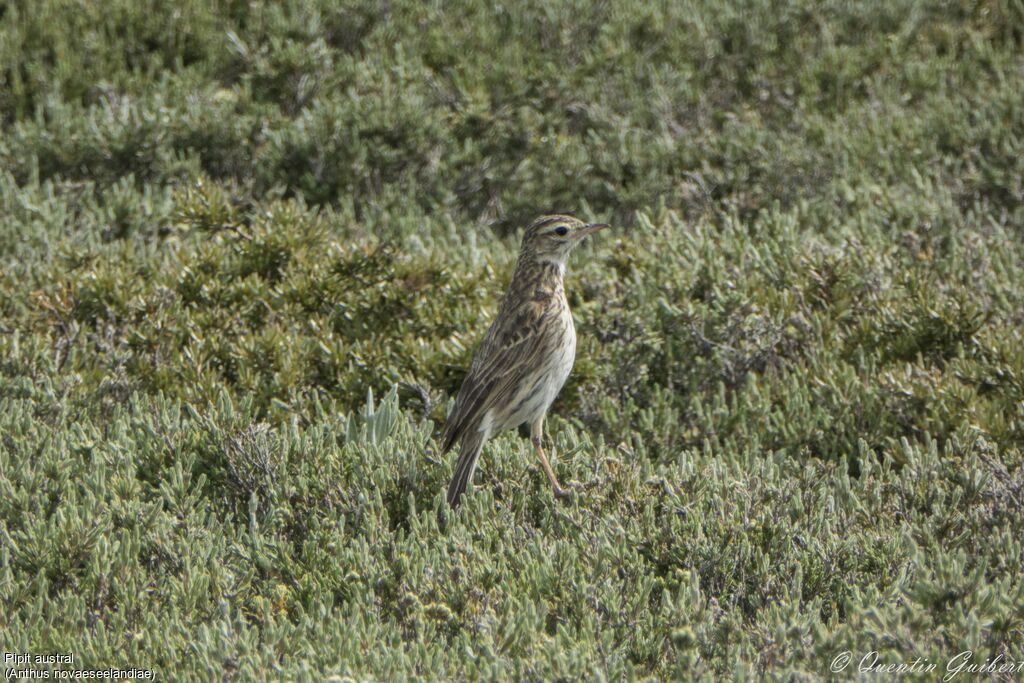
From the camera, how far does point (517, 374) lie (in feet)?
22.7

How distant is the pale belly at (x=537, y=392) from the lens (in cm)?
695

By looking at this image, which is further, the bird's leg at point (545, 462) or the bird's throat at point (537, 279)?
the bird's throat at point (537, 279)

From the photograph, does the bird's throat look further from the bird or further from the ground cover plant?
the ground cover plant

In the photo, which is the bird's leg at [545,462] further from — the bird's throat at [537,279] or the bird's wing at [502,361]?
the bird's throat at [537,279]

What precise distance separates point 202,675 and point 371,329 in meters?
4.23

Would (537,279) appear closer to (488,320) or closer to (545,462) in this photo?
(488,320)

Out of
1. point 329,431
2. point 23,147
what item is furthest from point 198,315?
point 23,147

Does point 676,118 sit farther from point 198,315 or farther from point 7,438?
point 7,438

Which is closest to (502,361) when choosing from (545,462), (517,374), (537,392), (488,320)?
(517,374)

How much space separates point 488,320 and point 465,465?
7.11 feet

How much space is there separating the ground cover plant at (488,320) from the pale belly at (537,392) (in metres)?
0.24

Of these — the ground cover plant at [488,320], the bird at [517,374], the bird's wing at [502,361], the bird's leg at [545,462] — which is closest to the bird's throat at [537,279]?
the bird at [517,374]

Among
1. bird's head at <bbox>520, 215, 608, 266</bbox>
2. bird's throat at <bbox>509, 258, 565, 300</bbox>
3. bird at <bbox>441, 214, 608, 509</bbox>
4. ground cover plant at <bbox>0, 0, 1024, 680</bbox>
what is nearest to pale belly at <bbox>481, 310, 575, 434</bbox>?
bird at <bbox>441, 214, 608, 509</bbox>

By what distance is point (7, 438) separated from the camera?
6.81 metres
